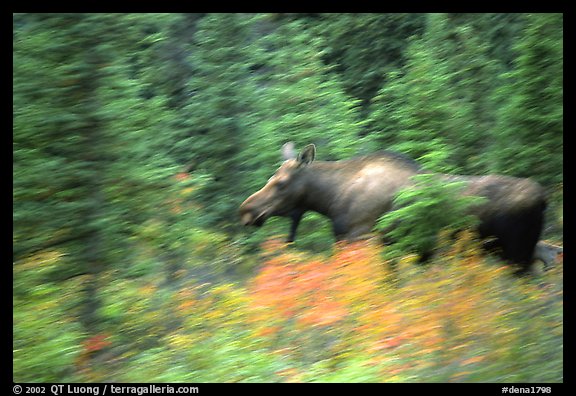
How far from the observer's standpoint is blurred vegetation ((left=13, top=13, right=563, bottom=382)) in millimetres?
7039

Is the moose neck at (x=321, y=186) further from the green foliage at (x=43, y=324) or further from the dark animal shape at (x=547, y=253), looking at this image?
the green foliage at (x=43, y=324)

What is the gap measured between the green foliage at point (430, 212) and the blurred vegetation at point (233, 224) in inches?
1.7

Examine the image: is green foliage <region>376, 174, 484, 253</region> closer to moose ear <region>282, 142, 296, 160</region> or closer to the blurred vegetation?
the blurred vegetation

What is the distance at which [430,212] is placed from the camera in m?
8.59

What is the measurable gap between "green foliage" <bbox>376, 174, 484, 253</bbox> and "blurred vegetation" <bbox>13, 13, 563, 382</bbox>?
4 centimetres

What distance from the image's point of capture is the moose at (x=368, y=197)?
942 centimetres

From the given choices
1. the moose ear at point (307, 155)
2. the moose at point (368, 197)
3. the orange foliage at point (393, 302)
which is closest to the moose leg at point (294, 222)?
the moose at point (368, 197)

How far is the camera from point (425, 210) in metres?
8.62

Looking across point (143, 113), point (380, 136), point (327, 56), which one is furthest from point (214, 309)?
point (327, 56)

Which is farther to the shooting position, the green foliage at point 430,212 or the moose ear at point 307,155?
the moose ear at point 307,155

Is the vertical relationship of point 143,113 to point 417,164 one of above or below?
above
